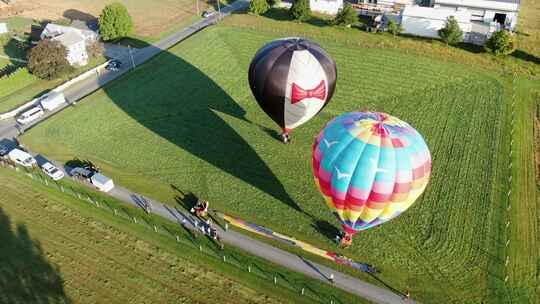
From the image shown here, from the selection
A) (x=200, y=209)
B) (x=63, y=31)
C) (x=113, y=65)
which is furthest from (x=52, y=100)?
(x=200, y=209)

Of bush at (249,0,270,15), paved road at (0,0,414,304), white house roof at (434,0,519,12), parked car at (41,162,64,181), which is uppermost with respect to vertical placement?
white house roof at (434,0,519,12)

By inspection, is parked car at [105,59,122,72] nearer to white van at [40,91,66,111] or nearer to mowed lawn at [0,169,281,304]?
white van at [40,91,66,111]

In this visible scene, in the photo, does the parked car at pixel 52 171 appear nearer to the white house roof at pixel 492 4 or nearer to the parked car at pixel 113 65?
the parked car at pixel 113 65

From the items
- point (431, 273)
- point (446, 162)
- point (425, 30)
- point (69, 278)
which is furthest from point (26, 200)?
point (425, 30)

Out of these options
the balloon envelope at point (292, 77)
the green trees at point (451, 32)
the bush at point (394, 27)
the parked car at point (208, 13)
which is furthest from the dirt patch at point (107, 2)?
the green trees at point (451, 32)

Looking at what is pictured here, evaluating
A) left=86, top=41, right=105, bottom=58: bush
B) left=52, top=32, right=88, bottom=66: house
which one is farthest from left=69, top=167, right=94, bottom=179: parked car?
left=86, top=41, right=105, bottom=58: bush

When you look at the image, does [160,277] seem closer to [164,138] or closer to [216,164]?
[216,164]

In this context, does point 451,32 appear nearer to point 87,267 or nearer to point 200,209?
point 200,209
